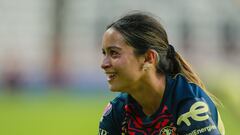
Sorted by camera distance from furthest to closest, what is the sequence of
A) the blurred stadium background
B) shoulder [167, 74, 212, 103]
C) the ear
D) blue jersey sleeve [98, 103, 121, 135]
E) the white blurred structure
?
the white blurred structure
the blurred stadium background
blue jersey sleeve [98, 103, 121, 135]
the ear
shoulder [167, 74, 212, 103]

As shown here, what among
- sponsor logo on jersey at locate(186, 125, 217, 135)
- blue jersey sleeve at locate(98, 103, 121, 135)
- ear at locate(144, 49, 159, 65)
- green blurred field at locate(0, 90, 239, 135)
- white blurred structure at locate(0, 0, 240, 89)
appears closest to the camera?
sponsor logo on jersey at locate(186, 125, 217, 135)

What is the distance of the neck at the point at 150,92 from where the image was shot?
5270 millimetres

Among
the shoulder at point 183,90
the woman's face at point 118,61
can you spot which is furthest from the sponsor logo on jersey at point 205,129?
the woman's face at point 118,61

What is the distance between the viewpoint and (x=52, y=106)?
17891 millimetres

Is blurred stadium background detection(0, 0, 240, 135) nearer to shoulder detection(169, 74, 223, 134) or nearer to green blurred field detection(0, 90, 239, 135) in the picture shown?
green blurred field detection(0, 90, 239, 135)

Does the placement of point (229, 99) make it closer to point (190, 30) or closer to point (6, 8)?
point (190, 30)

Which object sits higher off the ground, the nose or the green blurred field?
the nose

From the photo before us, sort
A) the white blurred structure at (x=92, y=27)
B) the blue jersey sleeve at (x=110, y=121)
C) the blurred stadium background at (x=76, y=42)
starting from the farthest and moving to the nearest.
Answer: the white blurred structure at (x=92, y=27) < the blurred stadium background at (x=76, y=42) < the blue jersey sleeve at (x=110, y=121)

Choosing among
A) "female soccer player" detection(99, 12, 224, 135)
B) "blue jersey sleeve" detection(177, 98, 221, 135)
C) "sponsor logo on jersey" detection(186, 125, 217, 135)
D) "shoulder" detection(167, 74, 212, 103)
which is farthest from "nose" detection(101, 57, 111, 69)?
"sponsor logo on jersey" detection(186, 125, 217, 135)

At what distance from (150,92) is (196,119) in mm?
484

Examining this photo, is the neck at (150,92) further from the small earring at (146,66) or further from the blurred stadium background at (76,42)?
the blurred stadium background at (76,42)

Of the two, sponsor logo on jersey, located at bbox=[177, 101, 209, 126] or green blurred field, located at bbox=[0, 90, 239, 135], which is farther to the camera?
green blurred field, located at bbox=[0, 90, 239, 135]

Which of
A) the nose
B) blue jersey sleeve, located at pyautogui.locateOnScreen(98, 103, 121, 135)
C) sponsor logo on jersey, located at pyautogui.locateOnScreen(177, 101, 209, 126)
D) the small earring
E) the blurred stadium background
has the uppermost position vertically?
the nose

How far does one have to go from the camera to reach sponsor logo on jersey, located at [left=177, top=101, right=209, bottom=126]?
4.92 m
